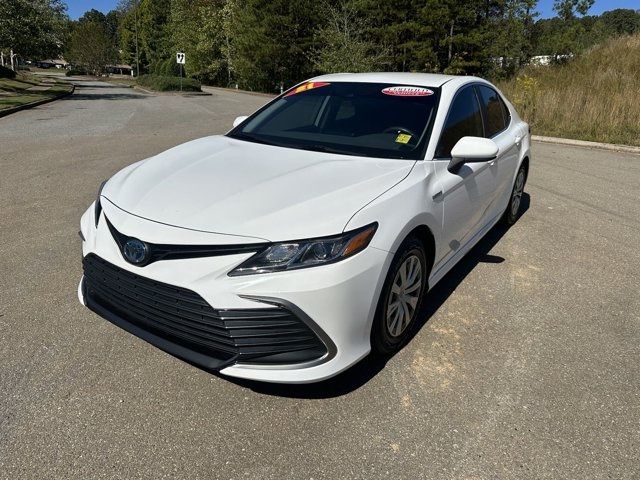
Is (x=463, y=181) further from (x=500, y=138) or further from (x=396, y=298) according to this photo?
(x=500, y=138)

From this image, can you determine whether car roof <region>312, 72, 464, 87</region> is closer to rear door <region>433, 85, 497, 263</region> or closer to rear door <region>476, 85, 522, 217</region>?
rear door <region>433, 85, 497, 263</region>

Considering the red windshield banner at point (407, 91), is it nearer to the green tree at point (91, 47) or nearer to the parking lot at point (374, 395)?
the parking lot at point (374, 395)

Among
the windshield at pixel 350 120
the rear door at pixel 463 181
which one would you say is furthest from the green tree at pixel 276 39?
the rear door at pixel 463 181

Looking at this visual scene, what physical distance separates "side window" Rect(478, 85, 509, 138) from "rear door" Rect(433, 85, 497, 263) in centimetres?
19

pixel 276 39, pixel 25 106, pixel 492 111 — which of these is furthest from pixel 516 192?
pixel 276 39

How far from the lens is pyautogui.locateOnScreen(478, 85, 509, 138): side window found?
4234 mm

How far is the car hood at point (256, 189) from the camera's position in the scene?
2.31 meters

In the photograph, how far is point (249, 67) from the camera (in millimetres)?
43625

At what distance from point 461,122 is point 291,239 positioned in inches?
80.0

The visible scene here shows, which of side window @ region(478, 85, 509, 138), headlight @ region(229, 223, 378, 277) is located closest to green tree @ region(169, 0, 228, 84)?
side window @ region(478, 85, 509, 138)

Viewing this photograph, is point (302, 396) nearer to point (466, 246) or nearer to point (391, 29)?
point (466, 246)

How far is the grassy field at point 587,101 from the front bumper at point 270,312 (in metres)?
12.3

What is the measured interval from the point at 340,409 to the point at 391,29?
31169 millimetres

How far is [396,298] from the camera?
9.05 feet
